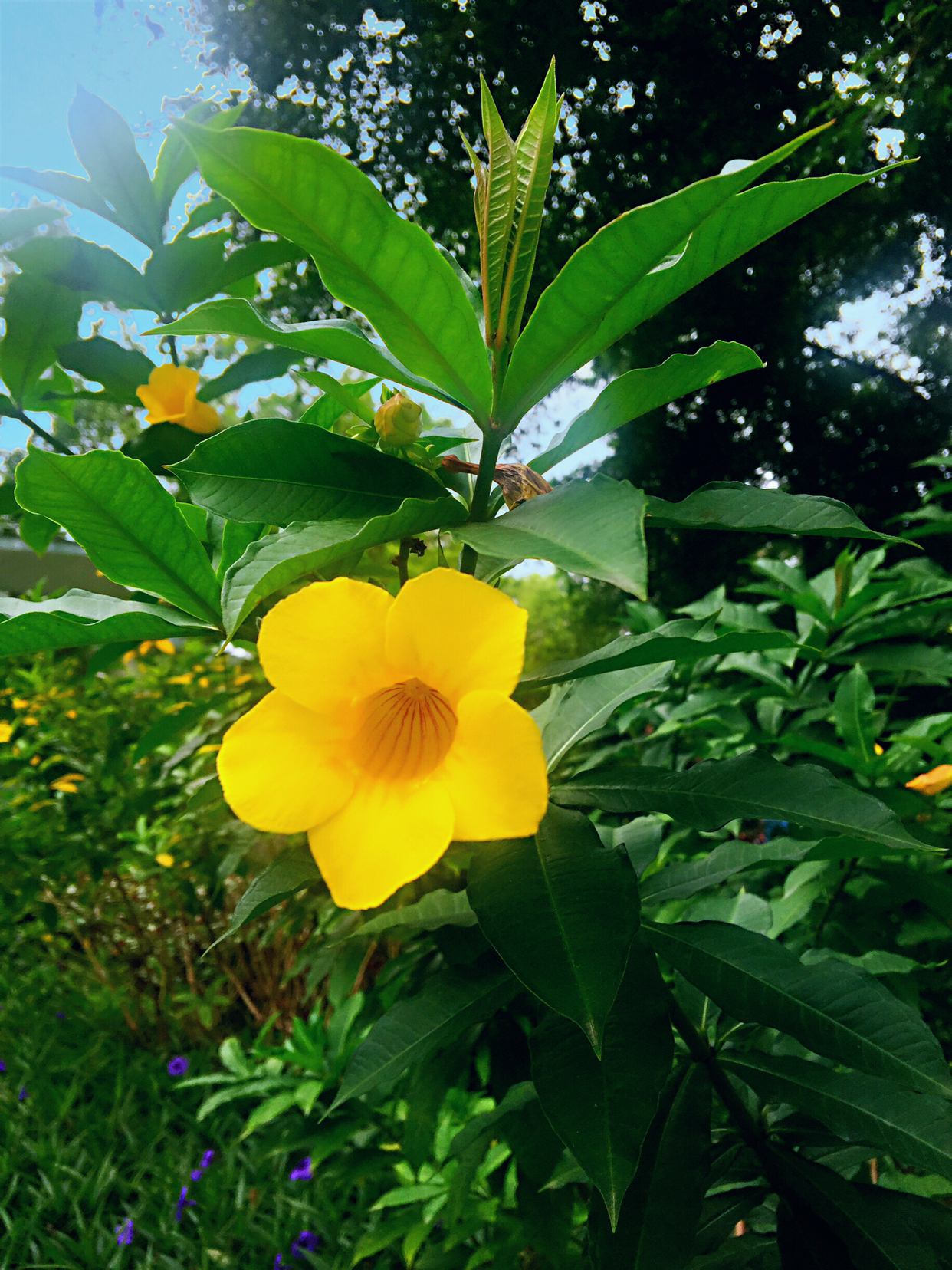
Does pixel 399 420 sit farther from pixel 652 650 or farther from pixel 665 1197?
pixel 665 1197

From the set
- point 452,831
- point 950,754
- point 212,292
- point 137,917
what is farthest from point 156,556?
point 137,917

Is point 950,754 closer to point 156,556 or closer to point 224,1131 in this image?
point 156,556

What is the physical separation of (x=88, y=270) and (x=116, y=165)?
13 cm

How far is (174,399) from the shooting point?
2.46 ft

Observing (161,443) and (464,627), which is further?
(161,443)

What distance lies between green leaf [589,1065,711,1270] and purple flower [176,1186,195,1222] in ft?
5.83

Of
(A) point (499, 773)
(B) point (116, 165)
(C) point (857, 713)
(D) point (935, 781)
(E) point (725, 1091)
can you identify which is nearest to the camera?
(A) point (499, 773)

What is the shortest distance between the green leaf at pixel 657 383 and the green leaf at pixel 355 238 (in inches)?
3.2

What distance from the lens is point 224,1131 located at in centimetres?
223

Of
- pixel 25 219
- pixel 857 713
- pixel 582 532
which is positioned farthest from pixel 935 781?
pixel 25 219

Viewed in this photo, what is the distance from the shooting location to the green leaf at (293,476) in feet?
1.44

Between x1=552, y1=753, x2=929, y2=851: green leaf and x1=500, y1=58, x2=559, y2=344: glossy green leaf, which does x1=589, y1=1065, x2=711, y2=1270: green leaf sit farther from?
x1=500, y1=58, x2=559, y2=344: glossy green leaf

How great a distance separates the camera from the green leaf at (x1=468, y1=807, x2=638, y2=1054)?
403 mm

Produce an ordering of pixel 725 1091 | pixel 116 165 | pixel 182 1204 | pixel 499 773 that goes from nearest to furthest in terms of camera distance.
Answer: pixel 499 773
pixel 725 1091
pixel 116 165
pixel 182 1204
